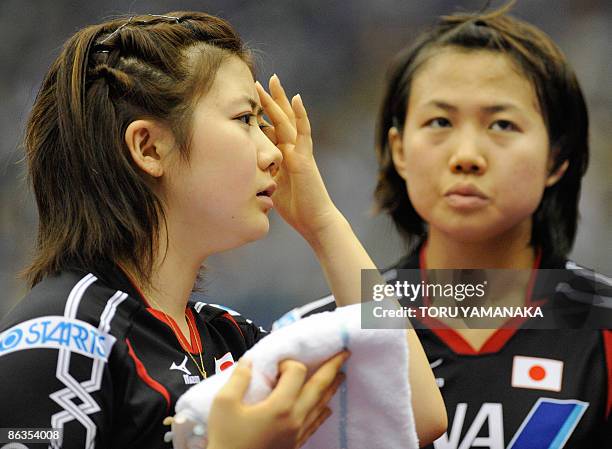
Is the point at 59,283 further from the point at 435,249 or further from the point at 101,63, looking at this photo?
the point at 435,249

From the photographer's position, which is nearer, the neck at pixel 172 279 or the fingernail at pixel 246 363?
the fingernail at pixel 246 363

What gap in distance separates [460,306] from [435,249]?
0.11 m

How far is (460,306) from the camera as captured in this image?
5.08ft

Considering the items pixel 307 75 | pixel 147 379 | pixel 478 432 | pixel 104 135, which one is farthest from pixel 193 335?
pixel 307 75

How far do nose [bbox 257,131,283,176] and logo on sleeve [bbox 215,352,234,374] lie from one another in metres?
0.26

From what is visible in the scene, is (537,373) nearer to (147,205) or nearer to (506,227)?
(506,227)

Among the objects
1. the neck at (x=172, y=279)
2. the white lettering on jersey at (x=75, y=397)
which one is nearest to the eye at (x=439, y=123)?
the neck at (x=172, y=279)

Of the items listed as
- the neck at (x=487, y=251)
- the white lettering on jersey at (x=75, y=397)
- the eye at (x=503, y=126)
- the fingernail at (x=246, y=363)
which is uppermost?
the eye at (x=503, y=126)

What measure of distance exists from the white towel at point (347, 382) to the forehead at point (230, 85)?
1.22 ft

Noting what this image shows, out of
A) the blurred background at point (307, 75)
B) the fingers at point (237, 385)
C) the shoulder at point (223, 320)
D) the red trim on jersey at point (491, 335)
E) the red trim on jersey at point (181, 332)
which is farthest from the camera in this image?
the blurred background at point (307, 75)

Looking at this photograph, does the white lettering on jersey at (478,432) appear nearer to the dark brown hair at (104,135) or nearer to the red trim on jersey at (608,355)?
the red trim on jersey at (608,355)

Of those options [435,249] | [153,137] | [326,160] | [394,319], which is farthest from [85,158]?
[326,160]

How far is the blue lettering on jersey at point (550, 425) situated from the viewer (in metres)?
1.37

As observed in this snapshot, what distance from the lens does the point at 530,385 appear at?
1.42 meters
